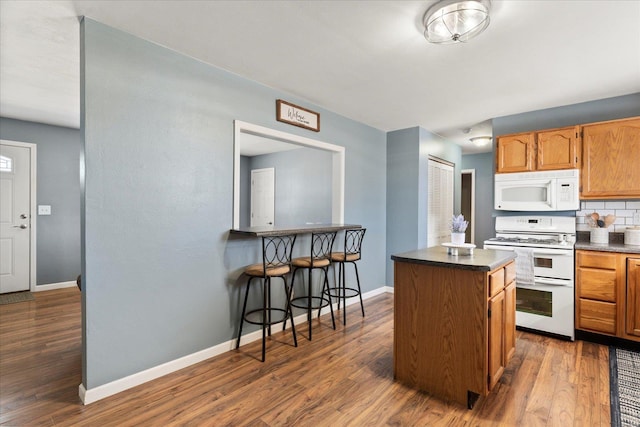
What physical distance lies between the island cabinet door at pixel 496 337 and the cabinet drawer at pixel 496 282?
0.12ft

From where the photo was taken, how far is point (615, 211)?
340 centimetres

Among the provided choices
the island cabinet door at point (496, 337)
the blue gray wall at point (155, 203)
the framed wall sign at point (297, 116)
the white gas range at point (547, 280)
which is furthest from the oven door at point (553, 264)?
the blue gray wall at point (155, 203)

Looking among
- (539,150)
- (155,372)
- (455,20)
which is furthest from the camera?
(539,150)

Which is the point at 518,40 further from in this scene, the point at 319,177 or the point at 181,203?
the point at 319,177

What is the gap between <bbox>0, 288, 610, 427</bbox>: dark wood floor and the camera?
191 centimetres

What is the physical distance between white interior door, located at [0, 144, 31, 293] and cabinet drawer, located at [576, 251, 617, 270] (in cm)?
695

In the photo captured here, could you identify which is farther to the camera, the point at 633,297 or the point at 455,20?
the point at 633,297

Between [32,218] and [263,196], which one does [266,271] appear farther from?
[32,218]

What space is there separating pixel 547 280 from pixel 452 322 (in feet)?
5.80

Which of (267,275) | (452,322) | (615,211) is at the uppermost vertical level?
(615,211)

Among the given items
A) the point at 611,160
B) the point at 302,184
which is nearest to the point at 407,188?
the point at 302,184

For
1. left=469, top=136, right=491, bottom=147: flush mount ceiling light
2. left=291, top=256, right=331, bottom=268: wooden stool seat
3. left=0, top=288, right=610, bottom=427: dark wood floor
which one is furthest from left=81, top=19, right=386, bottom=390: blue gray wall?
left=469, top=136, right=491, bottom=147: flush mount ceiling light

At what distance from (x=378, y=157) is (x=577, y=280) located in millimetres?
2767

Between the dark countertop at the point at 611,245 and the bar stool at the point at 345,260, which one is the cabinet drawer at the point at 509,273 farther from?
the bar stool at the point at 345,260
